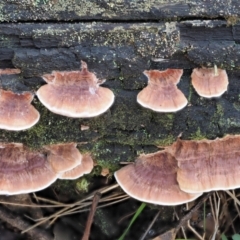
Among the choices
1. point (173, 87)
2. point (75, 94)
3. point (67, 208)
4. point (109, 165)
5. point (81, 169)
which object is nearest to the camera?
point (75, 94)

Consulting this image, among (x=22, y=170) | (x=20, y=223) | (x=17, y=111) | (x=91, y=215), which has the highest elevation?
(x=17, y=111)

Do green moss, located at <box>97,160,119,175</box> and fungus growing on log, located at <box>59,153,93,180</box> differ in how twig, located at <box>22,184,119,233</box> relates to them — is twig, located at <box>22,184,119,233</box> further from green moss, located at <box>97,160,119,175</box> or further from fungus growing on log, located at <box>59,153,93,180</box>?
fungus growing on log, located at <box>59,153,93,180</box>

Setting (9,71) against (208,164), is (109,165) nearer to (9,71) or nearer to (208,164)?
(208,164)

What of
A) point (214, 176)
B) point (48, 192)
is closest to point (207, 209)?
point (214, 176)

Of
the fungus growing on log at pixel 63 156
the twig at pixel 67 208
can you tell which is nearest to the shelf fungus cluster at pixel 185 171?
the fungus growing on log at pixel 63 156

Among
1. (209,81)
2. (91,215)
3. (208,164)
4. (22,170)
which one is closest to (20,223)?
(91,215)

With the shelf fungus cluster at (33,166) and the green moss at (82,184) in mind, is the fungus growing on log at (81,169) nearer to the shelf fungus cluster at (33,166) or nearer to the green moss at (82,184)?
the shelf fungus cluster at (33,166)
